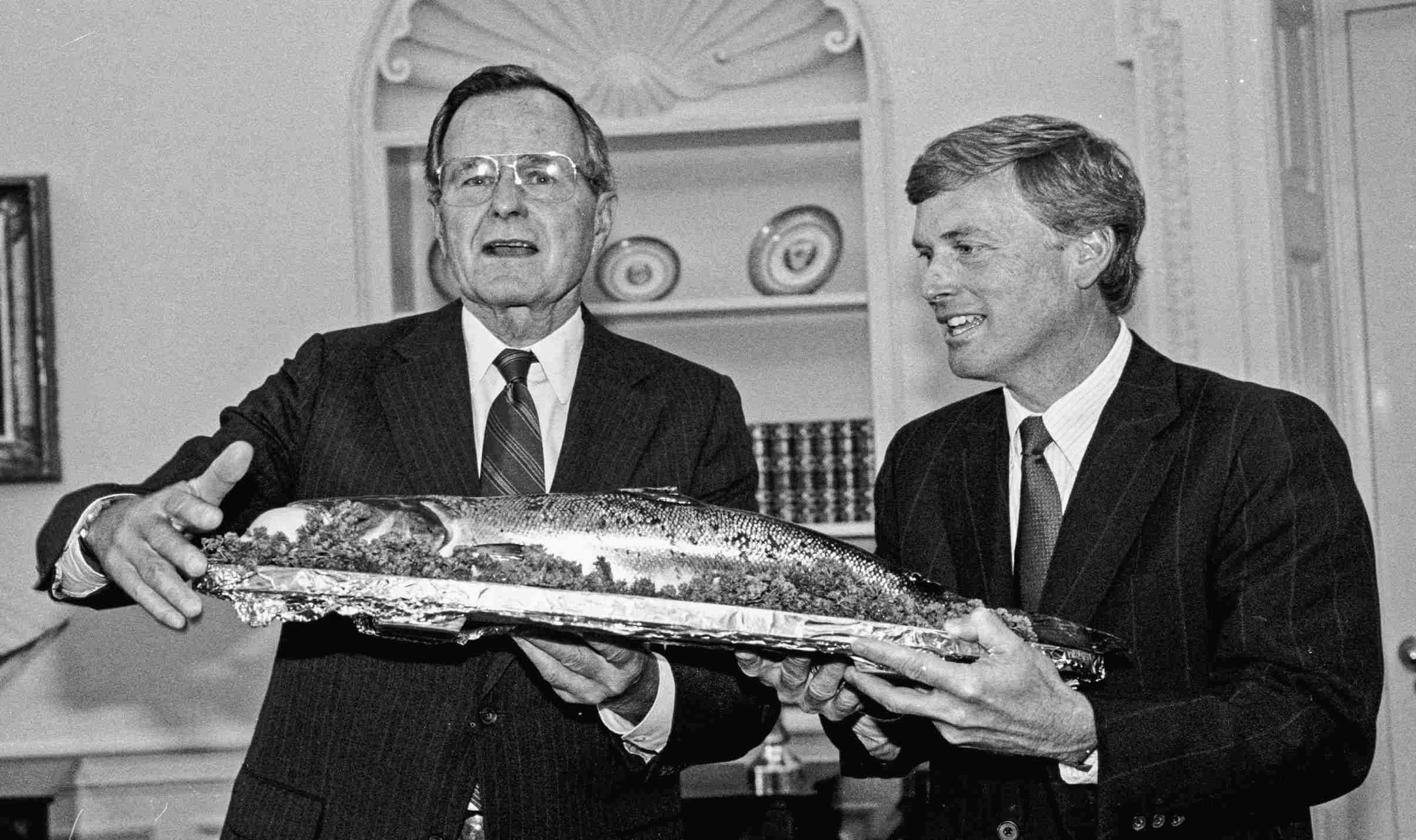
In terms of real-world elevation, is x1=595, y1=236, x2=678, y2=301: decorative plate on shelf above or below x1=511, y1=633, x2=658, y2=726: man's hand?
above

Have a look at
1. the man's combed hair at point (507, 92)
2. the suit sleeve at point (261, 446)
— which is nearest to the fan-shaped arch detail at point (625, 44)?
the man's combed hair at point (507, 92)

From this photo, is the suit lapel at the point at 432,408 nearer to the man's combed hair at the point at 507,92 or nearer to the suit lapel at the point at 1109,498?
the man's combed hair at the point at 507,92

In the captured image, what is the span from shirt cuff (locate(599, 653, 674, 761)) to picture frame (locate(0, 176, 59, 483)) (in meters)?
2.62

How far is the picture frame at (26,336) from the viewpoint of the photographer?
3.90 m

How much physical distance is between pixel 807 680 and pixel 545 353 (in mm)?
652

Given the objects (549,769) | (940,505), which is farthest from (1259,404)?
(549,769)

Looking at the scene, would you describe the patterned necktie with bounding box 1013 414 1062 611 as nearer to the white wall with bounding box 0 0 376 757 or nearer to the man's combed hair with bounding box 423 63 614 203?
the man's combed hair with bounding box 423 63 614 203

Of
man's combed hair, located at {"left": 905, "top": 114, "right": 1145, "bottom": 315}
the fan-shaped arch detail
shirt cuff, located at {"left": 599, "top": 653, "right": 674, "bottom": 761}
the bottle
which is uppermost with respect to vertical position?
the fan-shaped arch detail

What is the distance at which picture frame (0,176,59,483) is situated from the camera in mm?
3900

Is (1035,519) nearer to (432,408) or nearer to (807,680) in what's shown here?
(807,680)

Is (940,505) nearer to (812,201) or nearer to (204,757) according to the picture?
(812,201)

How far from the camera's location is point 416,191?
413 centimetres

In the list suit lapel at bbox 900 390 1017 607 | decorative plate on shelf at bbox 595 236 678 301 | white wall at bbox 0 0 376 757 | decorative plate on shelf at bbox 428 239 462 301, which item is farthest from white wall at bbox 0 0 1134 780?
suit lapel at bbox 900 390 1017 607

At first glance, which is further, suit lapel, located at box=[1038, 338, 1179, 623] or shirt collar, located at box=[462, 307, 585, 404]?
shirt collar, located at box=[462, 307, 585, 404]
